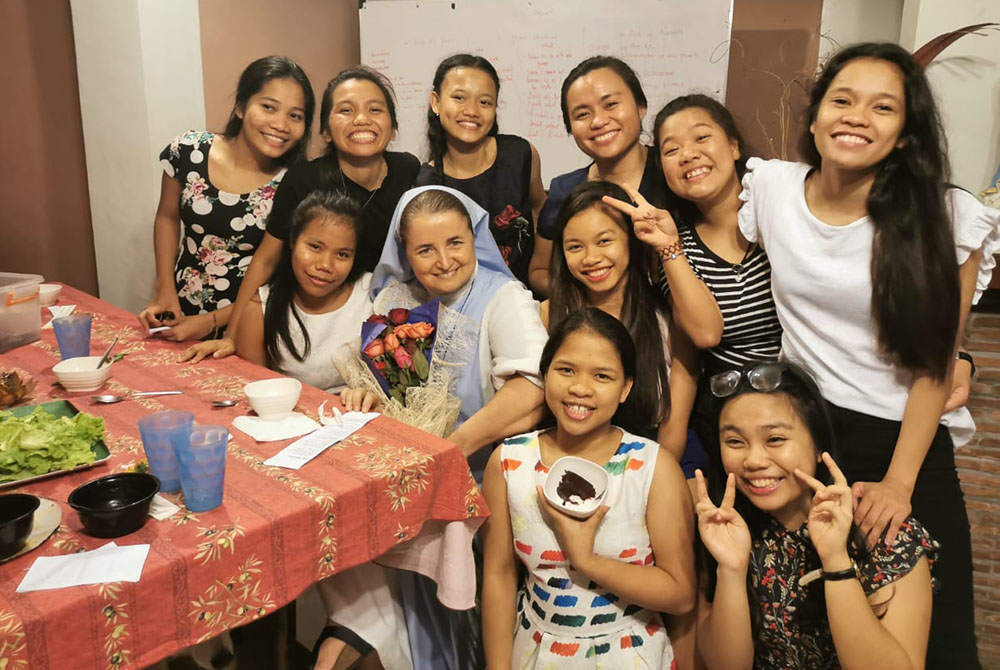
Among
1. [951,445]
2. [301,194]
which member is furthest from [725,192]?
[301,194]

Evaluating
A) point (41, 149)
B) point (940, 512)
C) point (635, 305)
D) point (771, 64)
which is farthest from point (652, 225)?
point (41, 149)

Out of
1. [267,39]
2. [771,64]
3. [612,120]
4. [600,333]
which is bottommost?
[600,333]

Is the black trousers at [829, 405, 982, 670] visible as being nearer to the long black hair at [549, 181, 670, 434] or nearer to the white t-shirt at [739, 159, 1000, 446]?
the white t-shirt at [739, 159, 1000, 446]

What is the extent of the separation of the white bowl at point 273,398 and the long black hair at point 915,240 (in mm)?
1334

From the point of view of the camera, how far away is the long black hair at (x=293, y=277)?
86.5 inches

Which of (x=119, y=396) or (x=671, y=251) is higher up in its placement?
(x=671, y=251)

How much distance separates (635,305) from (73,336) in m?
1.56

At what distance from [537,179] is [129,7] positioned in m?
2.23

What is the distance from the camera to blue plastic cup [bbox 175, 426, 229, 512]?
1302 mm

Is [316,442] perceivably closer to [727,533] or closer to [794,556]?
[727,533]

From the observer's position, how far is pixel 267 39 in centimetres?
404

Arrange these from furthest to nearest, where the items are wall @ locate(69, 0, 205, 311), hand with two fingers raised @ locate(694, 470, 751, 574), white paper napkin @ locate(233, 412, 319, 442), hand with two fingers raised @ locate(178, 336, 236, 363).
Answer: wall @ locate(69, 0, 205, 311) → hand with two fingers raised @ locate(178, 336, 236, 363) → white paper napkin @ locate(233, 412, 319, 442) → hand with two fingers raised @ locate(694, 470, 751, 574)

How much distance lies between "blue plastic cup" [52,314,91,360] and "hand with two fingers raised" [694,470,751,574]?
1717 millimetres

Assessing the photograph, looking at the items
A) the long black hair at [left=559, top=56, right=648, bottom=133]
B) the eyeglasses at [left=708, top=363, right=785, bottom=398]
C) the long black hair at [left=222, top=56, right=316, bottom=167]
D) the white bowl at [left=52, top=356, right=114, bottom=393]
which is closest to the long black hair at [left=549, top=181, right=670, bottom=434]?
the eyeglasses at [left=708, top=363, right=785, bottom=398]
